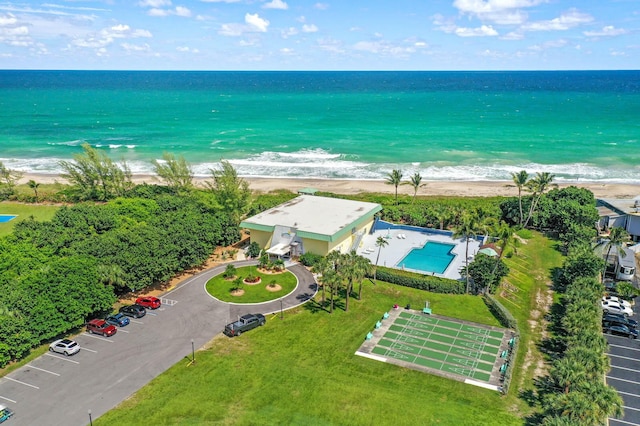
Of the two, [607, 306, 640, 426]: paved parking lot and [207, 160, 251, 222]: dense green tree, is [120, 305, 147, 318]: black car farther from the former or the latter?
[607, 306, 640, 426]: paved parking lot

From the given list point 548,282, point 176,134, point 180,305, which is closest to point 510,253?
point 548,282

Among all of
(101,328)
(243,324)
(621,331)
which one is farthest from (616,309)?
(101,328)

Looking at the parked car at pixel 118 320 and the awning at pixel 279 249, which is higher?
the awning at pixel 279 249

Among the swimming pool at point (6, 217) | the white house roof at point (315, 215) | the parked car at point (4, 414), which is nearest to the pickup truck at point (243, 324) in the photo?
the white house roof at point (315, 215)

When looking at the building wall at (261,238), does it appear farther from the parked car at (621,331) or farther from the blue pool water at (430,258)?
the parked car at (621,331)

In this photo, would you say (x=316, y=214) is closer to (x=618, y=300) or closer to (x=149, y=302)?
(x=149, y=302)

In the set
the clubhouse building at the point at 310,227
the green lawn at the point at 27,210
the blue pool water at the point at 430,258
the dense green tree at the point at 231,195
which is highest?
the dense green tree at the point at 231,195
